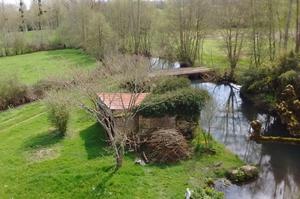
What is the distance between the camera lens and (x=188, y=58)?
54.4 m

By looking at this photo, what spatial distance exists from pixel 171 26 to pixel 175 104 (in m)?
32.0

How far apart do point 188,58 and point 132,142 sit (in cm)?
3347

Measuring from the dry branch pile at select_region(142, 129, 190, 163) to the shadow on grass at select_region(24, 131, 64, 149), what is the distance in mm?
6856

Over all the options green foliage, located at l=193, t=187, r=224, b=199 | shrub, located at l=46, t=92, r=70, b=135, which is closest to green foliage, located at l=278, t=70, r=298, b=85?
green foliage, located at l=193, t=187, r=224, b=199

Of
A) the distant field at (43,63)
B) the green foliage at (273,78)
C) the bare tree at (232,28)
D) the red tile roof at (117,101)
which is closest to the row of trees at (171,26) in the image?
the bare tree at (232,28)

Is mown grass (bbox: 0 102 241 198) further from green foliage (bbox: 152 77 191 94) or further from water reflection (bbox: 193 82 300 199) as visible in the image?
green foliage (bbox: 152 77 191 94)

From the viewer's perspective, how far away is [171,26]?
53.9 meters

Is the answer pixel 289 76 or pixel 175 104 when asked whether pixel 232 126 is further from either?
pixel 175 104

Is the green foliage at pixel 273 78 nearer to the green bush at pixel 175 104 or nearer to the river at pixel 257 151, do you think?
the river at pixel 257 151

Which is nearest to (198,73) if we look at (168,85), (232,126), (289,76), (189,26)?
(189,26)

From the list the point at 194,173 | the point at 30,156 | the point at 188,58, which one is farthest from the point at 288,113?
the point at 188,58

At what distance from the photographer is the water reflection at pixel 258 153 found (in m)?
19.5

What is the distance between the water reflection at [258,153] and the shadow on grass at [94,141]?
7272 millimetres

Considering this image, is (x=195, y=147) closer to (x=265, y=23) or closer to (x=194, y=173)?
(x=194, y=173)
